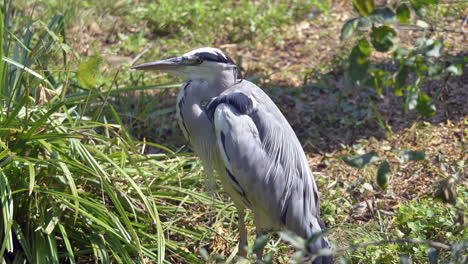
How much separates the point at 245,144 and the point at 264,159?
0.14 metres

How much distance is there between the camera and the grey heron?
119 inches

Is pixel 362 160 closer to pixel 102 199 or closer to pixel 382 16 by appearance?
pixel 382 16

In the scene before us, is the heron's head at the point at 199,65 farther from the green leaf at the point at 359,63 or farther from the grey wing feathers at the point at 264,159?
the green leaf at the point at 359,63

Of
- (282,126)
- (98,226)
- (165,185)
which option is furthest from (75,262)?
(282,126)

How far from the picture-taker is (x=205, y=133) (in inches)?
123

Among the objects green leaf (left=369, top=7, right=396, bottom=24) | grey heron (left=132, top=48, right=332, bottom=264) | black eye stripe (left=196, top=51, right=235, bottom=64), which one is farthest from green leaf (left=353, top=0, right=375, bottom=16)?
black eye stripe (left=196, top=51, right=235, bottom=64)

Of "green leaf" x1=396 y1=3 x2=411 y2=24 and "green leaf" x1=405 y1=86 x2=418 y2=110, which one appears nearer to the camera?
"green leaf" x1=396 y1=3 x2=411 y2=24

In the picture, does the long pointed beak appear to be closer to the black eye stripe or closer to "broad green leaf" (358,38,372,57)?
the black eye stripe

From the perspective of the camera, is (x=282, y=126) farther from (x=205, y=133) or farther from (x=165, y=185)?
(x=165, y=185)

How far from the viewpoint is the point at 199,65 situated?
3182mm

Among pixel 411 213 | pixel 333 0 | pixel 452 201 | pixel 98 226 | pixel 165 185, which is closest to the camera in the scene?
pixel 452 201

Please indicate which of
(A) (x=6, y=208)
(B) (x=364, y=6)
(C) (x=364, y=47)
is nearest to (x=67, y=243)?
(A) (x=6, y=208)

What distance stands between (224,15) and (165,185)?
2.68 meters

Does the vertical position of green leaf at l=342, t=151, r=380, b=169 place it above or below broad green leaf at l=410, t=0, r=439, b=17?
below
